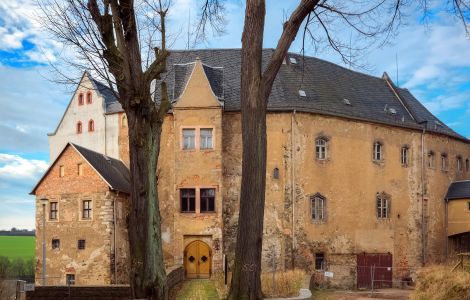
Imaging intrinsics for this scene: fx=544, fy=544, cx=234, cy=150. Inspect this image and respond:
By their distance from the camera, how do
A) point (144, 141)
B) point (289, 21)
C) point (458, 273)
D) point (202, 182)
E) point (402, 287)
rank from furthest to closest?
point (402, 287), point (202, 182), point (458, 273), point (144, 141), point (289, 21)

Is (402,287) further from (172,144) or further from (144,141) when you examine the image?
(144,141)

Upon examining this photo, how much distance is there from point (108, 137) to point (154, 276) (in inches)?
Result: 830

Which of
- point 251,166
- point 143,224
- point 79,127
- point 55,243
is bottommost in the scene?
point 55,243

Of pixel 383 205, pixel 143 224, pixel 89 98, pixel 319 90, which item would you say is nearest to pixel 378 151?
pixel 383 205

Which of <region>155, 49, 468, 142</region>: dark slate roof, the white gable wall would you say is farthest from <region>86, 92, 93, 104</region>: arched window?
<region>155, 49, 468, 142</region>: dark slate roof

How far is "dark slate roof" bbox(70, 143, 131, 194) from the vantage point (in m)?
27.4

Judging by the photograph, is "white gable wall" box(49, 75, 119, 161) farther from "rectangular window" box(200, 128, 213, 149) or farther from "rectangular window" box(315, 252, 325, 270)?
"rectangular window" box(315, 252, 325, 270)

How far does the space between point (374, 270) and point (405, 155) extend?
7.50m

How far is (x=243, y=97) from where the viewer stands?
421 inches

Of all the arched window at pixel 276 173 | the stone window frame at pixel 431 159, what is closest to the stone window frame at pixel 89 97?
the arched window at pixel 276 173

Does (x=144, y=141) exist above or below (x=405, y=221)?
above

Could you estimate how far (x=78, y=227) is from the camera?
27453 millimetres

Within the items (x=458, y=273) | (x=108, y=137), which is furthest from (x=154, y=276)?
(x=108, y=137)

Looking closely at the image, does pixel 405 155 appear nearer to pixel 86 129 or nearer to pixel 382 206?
pixel 382 206
